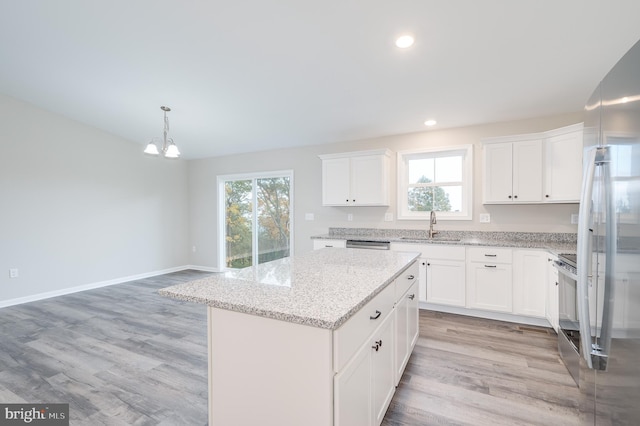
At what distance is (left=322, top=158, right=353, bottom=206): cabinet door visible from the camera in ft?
14.3

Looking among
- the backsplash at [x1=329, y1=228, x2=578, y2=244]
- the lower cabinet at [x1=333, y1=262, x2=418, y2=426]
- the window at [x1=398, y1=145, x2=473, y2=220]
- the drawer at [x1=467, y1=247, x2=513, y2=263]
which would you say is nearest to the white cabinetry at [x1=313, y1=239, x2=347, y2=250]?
the backsplash at [x1=329, y1=228, x2=578, y2=244]

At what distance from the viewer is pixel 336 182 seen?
442 centimetres

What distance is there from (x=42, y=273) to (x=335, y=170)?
182 inches

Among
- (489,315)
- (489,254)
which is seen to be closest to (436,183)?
(489,254)

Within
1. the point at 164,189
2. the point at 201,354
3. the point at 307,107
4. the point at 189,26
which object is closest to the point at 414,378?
the point at 201,354

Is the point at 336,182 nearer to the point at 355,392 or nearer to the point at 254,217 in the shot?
the point at 254,217

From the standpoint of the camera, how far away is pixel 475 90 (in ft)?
9.82

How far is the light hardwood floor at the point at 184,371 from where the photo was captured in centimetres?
179

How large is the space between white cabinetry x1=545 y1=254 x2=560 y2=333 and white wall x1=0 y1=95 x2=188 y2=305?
6.29 metres

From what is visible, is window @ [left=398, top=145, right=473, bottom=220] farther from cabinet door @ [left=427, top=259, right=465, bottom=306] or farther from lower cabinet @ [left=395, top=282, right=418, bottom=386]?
lower cabinet @ [left=395, top=282, right=418, bottom=386]

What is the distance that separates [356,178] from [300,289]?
3116 millimetres

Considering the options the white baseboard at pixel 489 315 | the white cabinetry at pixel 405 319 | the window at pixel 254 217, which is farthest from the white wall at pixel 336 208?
the white cabinetry at pixel 405 319

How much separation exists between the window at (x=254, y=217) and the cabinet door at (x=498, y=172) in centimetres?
310

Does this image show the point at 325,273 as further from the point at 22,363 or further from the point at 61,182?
the point at 61,182
